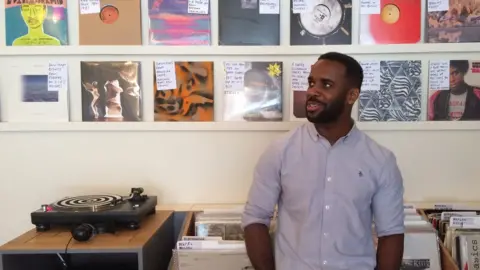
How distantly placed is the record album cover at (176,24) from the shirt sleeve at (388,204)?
1.00m

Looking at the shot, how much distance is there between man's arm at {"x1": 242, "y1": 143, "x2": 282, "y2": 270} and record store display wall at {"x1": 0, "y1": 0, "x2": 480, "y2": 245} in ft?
1.72

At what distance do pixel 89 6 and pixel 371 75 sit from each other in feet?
4.21

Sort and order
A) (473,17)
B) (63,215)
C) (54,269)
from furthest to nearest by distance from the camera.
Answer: (473,17) < (54,269) < (63,215)

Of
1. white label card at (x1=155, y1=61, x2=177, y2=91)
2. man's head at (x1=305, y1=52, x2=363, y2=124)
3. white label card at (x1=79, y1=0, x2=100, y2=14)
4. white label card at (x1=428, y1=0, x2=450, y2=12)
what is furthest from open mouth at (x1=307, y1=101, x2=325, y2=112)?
white label card at (x1=79, y1=0, x2=100, y2=14)

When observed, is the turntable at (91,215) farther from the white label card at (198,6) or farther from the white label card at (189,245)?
the white label card at (198,6)

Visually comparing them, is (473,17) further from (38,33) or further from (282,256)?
(38,33)

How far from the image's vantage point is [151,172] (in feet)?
7.09

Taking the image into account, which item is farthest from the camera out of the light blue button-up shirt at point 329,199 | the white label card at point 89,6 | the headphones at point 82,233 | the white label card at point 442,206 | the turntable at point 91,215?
the white label card at point 89,6

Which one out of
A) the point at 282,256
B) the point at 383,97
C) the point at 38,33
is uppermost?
the point at 38,33

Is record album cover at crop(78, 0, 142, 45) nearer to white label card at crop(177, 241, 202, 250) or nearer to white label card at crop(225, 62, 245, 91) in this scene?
white label card at crop(225, 62, 245, 91)

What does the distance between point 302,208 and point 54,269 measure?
1062mm

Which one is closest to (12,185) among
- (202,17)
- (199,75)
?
(199,75)

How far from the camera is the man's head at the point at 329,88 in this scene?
1519 millimetres

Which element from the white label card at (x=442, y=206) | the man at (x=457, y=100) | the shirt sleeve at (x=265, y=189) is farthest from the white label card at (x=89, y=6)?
the white label card at (x=442, y=206)
